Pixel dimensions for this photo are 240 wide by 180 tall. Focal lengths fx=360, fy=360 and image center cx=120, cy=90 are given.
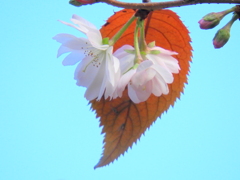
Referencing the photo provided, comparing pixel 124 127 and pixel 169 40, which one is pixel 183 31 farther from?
pixel 124 127

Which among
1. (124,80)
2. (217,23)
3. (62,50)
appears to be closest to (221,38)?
(217,23)

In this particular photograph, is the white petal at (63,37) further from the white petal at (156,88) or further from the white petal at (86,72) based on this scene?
the white petal at (156,88)

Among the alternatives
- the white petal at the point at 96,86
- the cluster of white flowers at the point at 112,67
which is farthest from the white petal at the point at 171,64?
the white petal at the point at 96,86

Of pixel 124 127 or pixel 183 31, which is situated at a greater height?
pixel 183 31

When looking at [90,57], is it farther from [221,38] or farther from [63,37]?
[221,38]

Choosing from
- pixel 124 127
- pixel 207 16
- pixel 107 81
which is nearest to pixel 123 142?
pixel 124 127

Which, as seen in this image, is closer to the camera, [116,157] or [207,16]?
[207,16]

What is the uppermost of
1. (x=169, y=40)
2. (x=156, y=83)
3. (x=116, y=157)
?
(x=169, y=40)
